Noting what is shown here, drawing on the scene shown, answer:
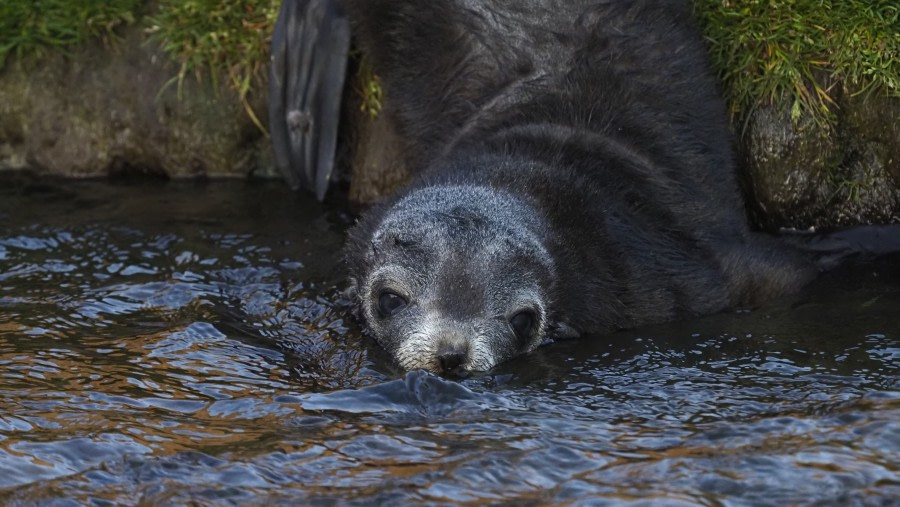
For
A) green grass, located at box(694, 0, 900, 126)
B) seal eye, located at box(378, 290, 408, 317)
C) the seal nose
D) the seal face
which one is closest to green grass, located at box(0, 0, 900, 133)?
green grass, located at box(694, 0, 900, 126)

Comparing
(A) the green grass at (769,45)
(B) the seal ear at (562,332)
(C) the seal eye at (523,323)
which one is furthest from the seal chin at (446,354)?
(A) the green grass at (769,45)

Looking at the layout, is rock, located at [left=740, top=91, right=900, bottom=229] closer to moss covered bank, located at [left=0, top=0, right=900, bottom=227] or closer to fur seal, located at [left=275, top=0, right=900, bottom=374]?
moss covered bank, located at [left=0, top=0, right=900, bottom=227]

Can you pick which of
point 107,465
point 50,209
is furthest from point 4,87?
point 107,465

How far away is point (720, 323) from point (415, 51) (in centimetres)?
264

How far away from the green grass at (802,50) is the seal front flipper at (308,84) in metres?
2.28

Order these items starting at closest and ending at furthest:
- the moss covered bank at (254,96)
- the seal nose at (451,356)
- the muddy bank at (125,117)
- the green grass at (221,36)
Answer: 1. the seal nose at (451,356)
2. the moss covered bank at (254,96)
3. the green grass at (221,36)
4. the muddy bank at (125,117)

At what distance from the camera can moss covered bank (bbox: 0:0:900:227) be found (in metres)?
7.43

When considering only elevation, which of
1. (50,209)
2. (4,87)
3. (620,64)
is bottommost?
(50,209)

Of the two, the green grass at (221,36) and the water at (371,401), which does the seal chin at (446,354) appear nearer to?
the water at (371,401)

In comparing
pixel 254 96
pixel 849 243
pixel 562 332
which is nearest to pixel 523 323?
pixel 562 332

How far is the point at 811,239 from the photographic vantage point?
7527 mm

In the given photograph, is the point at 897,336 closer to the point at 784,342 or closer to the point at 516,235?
the point at 784,342

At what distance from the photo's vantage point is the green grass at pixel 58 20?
356 inches

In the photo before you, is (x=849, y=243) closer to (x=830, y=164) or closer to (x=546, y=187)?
(x=830, y=164)
